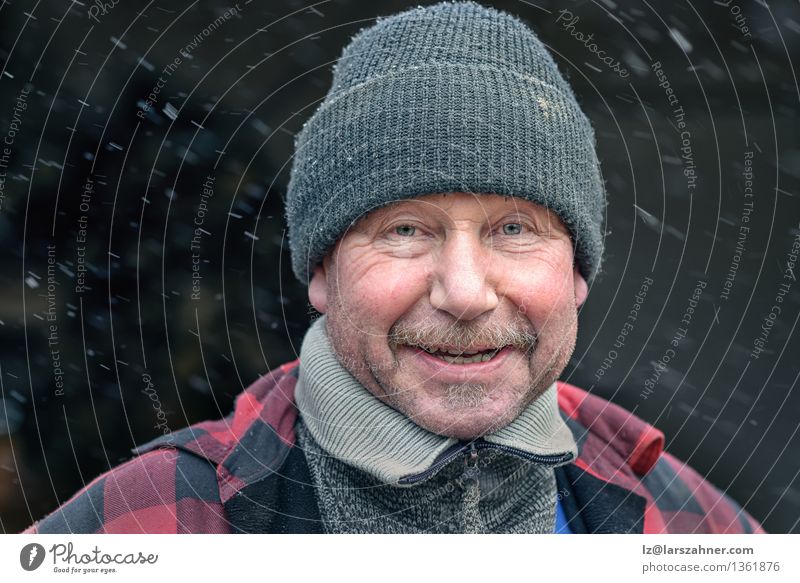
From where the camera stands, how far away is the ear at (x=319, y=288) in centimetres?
130

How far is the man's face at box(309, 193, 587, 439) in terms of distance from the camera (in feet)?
3.75

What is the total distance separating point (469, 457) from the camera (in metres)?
Result: 1.18

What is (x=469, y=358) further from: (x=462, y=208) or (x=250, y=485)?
(x=250, y=485)

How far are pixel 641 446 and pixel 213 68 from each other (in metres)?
1.01

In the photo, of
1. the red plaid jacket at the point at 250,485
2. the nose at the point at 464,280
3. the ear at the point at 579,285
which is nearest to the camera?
the nose at the point at 464,280

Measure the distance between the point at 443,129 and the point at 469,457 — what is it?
0.44 meters

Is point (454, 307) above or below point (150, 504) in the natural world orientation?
above

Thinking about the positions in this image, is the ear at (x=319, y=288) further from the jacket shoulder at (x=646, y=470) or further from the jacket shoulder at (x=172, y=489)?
the jacket shoulder at (x=646, y=470)

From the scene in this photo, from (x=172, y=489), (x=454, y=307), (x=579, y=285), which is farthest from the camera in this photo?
(x=579, y=285)

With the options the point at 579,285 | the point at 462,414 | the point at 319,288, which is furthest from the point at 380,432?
the point at 579,285

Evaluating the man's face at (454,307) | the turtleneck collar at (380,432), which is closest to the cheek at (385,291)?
the man's face at (454,307)

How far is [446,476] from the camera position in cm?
119
